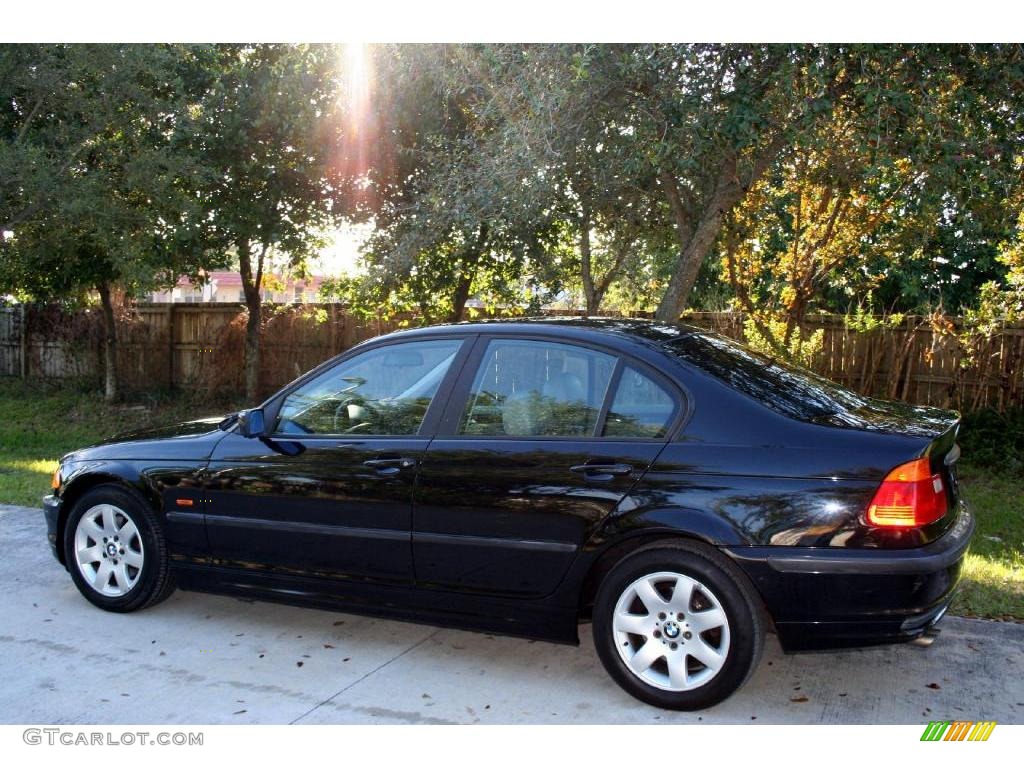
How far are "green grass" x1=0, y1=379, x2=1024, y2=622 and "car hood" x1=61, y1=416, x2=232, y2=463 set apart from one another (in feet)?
11.7

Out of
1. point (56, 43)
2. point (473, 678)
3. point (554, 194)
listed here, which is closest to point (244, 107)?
point (56, 43)

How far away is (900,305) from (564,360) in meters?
18.2

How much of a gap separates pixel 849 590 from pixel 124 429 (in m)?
13.2

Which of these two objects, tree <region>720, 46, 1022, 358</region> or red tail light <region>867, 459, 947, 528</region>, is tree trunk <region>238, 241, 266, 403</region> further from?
red tail light <region>867, 459, 947, 528</region>

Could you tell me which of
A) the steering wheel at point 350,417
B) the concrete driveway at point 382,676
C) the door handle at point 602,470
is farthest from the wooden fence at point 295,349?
the door handle at point 602,470

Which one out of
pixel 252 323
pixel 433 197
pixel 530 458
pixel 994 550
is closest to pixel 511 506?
pixel 530 458

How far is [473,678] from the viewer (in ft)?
14.6

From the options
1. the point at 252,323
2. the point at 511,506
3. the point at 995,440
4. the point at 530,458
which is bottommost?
the point at 995,440

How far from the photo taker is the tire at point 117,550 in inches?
204

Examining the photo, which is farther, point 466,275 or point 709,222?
point 466,275

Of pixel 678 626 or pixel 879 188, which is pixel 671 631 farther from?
pixel 879 188

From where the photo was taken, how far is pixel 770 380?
14.2 ft

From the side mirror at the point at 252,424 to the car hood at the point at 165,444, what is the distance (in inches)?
8.2

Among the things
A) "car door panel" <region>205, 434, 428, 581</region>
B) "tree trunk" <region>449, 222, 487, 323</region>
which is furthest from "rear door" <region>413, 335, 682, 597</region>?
"tree trunk" <region>449, 222, 487, 323</region>
